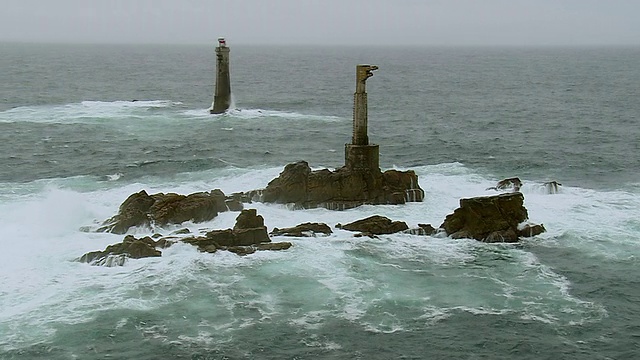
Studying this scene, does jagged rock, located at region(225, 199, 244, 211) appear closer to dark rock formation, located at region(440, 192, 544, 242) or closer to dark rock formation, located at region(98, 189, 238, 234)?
dark rock formation, located at region(98, 189, 238, 234)

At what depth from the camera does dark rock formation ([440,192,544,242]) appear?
3250 centimetres

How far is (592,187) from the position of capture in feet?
138

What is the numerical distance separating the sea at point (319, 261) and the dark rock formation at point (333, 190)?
0.71m

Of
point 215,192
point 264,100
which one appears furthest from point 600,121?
point 215,192

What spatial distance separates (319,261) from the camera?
2967 centimetres

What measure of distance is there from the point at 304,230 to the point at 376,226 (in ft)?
9.88

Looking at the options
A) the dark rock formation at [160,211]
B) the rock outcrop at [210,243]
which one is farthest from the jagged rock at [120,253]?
the dark rock formation at [160,211]

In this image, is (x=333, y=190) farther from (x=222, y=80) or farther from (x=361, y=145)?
(x=222, y=80)

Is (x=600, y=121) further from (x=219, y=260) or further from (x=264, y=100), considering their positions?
(x=219, y=260)

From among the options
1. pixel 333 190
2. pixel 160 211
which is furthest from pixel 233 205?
pixel 333 190

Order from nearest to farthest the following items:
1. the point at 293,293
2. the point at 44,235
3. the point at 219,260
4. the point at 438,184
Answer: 1. the point at 293,293
2. the point at 219,260
3. the point at 44,235
4. the point at 438,184

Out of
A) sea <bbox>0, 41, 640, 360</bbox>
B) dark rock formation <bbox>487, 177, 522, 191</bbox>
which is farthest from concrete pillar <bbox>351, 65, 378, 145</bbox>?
dark rock formation <bbox>487, 177, 522, 191</bbox>

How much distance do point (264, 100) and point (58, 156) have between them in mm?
37765

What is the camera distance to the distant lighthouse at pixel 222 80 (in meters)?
63.6
